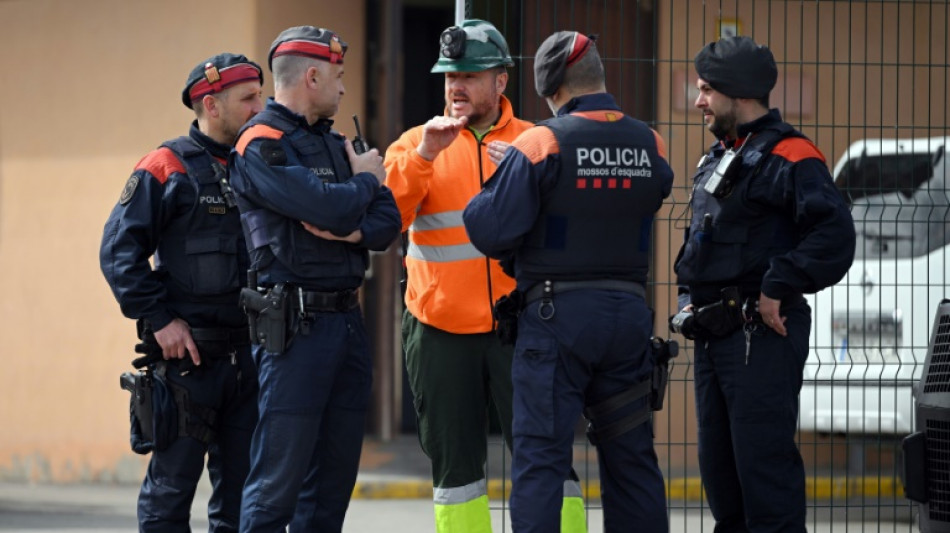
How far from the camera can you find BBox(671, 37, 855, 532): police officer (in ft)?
18.9

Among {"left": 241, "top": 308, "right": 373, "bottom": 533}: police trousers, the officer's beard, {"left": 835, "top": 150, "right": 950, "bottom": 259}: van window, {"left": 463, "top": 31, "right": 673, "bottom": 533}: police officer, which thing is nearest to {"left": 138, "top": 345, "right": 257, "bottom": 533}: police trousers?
{"left": 241, "top": 308, "right": 373, "bottom": 533}: police trousers

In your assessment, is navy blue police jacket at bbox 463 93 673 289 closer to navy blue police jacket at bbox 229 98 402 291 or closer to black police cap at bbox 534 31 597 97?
black police cap at bbox 534 31 597 97

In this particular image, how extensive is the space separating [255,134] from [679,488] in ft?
14.6

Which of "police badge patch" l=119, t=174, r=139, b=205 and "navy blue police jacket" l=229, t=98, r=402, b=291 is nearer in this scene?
"navy blue police jacket" l=229, t=98, r=402, b=291

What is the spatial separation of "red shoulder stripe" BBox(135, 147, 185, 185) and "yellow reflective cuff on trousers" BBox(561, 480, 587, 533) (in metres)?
1.94

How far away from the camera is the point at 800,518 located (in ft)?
19.1

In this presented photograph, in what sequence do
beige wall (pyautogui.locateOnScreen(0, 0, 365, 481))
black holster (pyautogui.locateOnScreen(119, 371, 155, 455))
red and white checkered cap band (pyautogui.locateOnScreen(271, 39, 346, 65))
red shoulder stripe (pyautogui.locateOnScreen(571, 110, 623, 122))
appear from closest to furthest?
red shoulder stripe (pyautogui.locateOnScreen(571, 110, 623, 122))
red and white checkered cap band (pyautogui.locateOnScreen(271, 39, 346, 65))
black holster (pyautogui.locateOnScreen(119, 371, 155, 455))
beige wall (pyautogui.locateOnScreen(0, 0, 365, 481))

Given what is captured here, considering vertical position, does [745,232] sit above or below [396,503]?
above

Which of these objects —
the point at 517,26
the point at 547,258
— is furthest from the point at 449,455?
the point at 517,26

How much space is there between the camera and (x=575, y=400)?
5.43 metres

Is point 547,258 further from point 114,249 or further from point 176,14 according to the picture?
point 176,14

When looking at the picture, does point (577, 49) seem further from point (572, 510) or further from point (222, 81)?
point (572, 510)

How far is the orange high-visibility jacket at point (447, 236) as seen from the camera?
5.89m

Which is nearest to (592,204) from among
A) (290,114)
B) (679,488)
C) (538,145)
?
(538,145)
